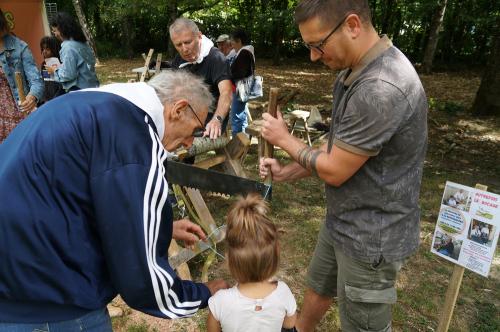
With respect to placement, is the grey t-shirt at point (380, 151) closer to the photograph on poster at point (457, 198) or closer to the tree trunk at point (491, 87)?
the photograph on poster at point (457, 198)

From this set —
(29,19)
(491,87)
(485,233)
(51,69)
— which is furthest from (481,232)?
(29,19)

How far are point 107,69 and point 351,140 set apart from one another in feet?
52.1

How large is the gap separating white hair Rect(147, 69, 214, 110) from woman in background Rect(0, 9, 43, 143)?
2.91 metres

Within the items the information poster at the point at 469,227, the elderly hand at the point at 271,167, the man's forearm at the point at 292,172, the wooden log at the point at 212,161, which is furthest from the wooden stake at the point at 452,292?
the wooden log at the point at 212,161

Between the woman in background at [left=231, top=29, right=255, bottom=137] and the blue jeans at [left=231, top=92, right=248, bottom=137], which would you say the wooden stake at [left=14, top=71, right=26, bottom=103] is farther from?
the blue jeans at [left=231, top=92, right=248, bottom=137]

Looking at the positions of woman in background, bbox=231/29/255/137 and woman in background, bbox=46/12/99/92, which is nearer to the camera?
woman in background, bbox=46/12/99/92

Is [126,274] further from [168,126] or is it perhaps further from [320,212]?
[320,212]

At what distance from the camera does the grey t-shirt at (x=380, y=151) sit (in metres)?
1.50

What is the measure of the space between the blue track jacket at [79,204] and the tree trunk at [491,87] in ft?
26.5

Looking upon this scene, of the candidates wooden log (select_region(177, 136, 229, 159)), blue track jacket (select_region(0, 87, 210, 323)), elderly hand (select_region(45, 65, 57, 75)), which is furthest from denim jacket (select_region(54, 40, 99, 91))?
blue track jacket (select_region(0, 87, 210, 323))

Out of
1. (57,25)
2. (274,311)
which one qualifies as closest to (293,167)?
(274,311)

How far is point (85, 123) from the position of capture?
116 centimetres

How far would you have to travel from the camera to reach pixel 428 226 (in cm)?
418

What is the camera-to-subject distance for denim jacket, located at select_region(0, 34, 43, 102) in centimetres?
370
